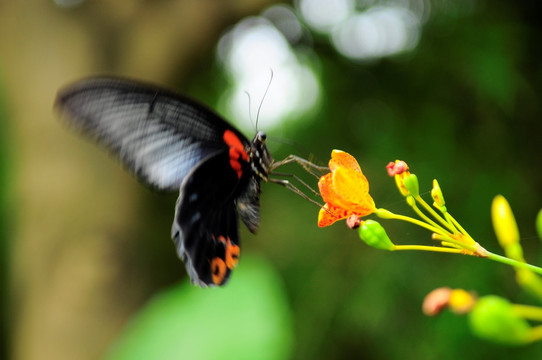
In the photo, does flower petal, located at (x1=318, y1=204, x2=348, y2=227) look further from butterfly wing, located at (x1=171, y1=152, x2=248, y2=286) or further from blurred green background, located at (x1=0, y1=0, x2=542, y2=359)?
blurred green background, located at (x1=0, y1=0, x2=542, y2=359)

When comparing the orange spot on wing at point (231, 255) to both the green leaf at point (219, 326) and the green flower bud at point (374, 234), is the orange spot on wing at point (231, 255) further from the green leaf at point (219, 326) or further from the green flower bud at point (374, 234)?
the green flower bud at point (374, 234)

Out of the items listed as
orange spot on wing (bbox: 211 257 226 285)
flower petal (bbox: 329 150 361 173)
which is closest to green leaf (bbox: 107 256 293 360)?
orange spot on wing (bbox: 211 257 226 285)

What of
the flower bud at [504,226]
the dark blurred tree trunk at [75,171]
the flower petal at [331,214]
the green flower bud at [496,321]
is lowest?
the dark blurred tree trunk at [75,171]

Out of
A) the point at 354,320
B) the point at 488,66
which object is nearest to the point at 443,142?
the point at 488,66

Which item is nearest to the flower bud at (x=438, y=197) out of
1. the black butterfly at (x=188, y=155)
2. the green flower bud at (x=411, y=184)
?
the green flower bud at (x=411, y=184)

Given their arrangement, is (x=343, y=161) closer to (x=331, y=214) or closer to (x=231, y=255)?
(x=331, y=214)

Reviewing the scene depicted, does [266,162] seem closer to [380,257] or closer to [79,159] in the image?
[380,257]
